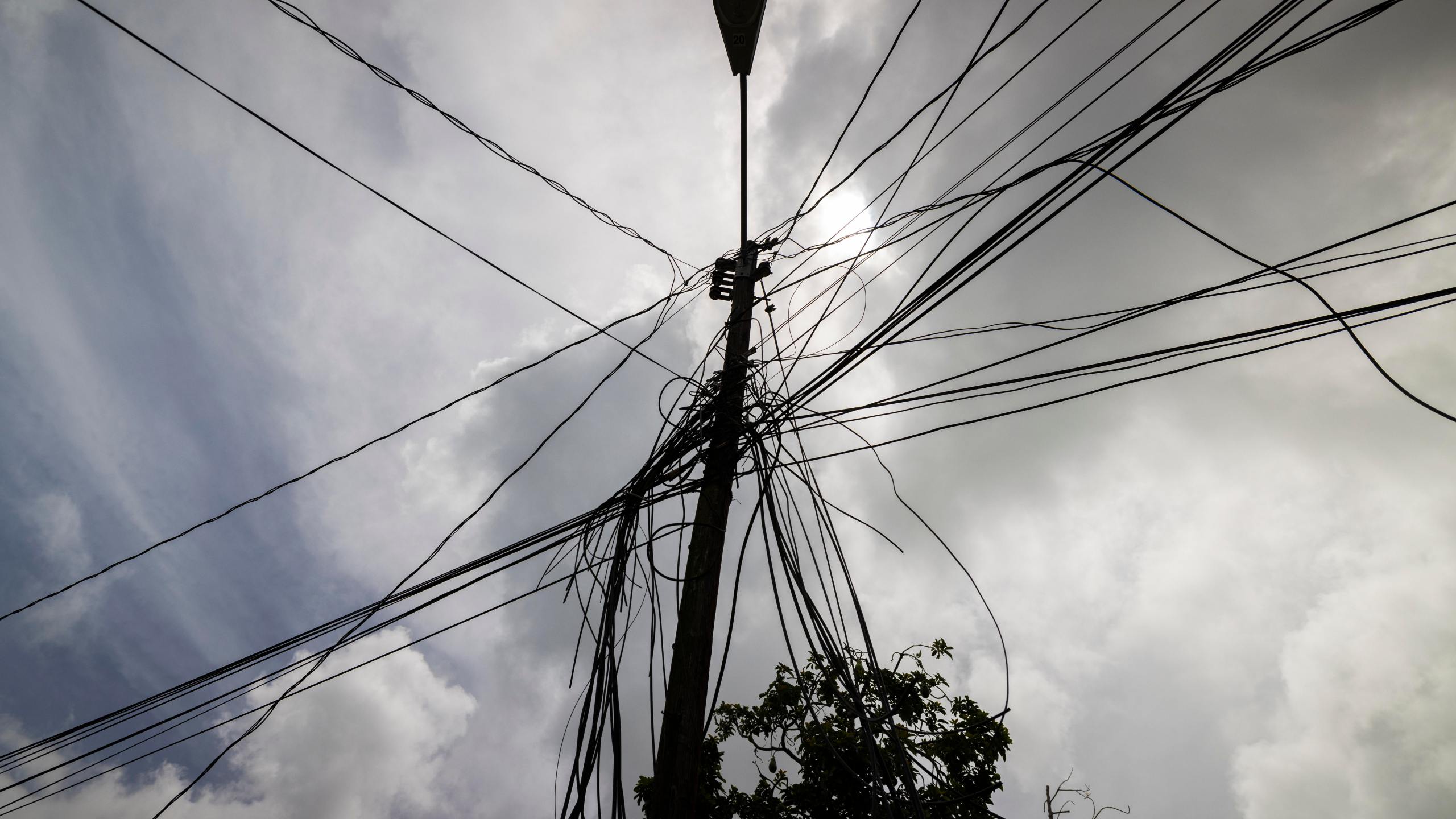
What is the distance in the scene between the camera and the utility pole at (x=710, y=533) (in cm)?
238

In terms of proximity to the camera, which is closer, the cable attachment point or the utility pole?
the utility pole

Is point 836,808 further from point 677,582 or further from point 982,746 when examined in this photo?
point 677,582

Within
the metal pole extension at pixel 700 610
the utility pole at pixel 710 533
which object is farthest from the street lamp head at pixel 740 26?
the metal pole extension at pixel 700 610

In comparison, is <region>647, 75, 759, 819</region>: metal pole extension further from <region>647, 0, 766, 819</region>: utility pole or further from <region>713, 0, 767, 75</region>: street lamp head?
<region>713, 0, 767, 75</region>: street lamp head

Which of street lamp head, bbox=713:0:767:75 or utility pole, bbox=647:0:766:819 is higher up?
street lamp head, bbox=713:0:767:75

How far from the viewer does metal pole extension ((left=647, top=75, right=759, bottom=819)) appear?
2.36 meters

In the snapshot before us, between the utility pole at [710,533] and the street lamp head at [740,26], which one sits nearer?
the utility pole at [710,533]

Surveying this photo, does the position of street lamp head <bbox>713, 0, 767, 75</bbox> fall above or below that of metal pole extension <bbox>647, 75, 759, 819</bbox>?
above

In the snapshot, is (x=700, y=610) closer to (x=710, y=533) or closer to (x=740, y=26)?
(x=710, y=533)

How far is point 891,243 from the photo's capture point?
13.8ft

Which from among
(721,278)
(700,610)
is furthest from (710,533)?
(721,278)

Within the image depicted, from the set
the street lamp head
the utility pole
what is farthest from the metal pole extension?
the street lamp head

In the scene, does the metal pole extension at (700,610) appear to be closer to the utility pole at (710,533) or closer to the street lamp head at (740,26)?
the utility pole at (710,533)

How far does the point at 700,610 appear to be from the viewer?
2773 mm
